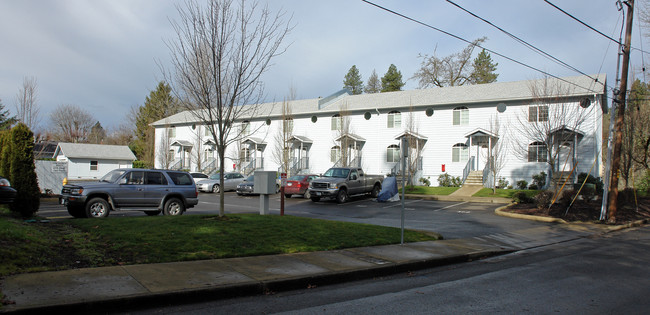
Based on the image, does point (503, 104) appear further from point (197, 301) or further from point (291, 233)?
point (197, 301)

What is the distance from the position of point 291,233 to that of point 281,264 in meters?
2.85

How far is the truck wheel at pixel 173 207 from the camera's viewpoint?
14.3 meters

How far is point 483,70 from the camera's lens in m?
59.3

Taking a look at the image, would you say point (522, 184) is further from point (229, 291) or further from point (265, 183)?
point (229, 291)

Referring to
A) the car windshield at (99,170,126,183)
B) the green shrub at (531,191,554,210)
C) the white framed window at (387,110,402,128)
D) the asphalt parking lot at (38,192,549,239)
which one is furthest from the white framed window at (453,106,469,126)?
the car windshield at (99,170,126,183)

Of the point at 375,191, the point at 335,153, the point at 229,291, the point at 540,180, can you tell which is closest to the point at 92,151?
the point at 335,153

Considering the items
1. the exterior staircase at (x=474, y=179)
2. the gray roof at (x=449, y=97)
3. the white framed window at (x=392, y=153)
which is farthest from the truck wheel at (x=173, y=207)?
the white framed window at (x=392, y=153)

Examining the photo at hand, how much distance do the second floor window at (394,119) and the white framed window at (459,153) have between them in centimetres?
512

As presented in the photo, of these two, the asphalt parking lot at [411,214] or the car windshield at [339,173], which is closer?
the asphalt parking lot at [411,214]

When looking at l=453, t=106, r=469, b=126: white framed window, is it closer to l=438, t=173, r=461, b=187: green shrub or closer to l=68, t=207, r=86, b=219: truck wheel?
l=438, t=173, r=461, b=187: green shrub

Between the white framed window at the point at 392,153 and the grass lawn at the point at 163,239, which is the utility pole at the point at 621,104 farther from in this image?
the white framed window at the point at 392,153

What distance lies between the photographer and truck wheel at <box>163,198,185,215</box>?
1427cm

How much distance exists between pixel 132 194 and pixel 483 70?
182 ft

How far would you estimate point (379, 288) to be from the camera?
7.03 meters
